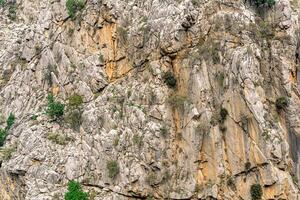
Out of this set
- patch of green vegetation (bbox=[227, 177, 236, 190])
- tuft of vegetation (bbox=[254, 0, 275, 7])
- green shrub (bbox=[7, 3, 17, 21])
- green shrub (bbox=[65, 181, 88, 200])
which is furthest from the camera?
green shrub (bbox=[7, 3, 17, 21])

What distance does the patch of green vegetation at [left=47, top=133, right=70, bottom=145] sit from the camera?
180ft

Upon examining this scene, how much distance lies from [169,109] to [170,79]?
343 cm

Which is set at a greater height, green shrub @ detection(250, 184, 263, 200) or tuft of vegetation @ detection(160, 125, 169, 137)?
tuft of vegetation @ detection(160, 125, 169, 137)

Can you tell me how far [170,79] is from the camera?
52781mm

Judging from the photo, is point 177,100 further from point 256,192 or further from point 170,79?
point 256,192

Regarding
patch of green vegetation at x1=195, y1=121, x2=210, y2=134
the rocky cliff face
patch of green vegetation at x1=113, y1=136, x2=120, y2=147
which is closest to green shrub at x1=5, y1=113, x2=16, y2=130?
the rocky cliff face

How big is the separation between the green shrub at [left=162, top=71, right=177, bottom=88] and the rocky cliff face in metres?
0.11

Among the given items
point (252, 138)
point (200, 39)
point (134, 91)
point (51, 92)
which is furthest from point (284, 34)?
point (51, 92)

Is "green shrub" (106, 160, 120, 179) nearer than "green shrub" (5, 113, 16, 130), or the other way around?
"green shrub" (106, 160, 120, 179)

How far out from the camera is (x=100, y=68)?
5662 centimetres

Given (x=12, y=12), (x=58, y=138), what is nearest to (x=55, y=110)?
(x=58, y=138)

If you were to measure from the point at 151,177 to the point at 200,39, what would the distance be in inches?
640

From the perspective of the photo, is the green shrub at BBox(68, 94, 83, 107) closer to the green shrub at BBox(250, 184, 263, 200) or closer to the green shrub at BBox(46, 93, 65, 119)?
the green shrub at BBox(46, 93, 65, 119)

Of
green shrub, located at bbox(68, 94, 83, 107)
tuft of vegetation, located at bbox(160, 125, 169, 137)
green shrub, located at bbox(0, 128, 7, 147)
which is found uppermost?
green shrub, located at bbox(68, 94, 83, 107)
